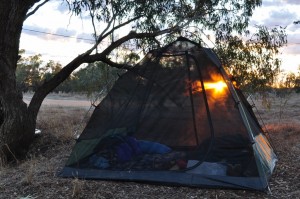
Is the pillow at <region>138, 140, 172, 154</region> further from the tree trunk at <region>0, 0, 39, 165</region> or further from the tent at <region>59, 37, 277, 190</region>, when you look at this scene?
the tree trunk at <region>0, 0, 39, 165</region>

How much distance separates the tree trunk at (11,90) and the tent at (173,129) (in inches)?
71.9

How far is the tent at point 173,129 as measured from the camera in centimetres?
591

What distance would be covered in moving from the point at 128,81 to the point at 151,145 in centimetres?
110

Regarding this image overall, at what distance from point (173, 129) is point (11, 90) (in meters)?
3.24

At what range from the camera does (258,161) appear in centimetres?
573

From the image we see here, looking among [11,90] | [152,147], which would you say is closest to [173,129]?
[152,147]

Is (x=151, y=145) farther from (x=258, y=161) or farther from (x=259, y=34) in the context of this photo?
(x=259, y=34)

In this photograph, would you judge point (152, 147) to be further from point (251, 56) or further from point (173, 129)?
point (251, 56)

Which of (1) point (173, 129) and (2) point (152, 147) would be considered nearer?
(2) point (152, 147)

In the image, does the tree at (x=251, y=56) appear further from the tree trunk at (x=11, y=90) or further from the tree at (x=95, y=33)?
the tree trunk at (x=11, y=90)

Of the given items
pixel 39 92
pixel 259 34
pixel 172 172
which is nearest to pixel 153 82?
pixel 172 172

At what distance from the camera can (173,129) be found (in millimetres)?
6875

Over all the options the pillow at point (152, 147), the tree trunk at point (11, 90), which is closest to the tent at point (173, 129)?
the pillow at point (152, 147)

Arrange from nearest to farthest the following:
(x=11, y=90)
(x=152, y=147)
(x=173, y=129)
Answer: (x=152, y=147) < (x=173, y=129) < (x=11, y=90)
